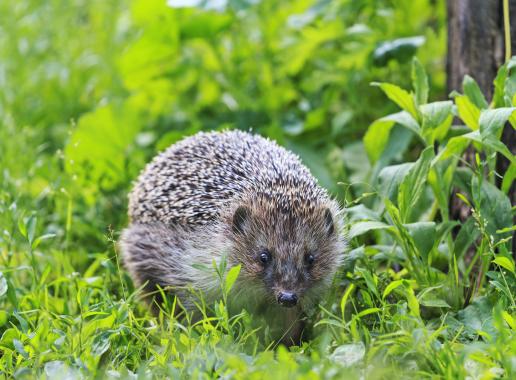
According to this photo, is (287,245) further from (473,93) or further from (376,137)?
(473,93)

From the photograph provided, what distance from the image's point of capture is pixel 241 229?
5.58 meters

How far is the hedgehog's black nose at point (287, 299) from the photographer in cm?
496

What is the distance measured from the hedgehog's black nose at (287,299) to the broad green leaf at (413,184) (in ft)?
2.91

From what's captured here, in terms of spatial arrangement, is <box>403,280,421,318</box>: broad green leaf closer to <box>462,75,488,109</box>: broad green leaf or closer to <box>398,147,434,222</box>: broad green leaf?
<box>398,147,434,222</box>: broad green leaf

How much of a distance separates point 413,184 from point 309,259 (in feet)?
2.99

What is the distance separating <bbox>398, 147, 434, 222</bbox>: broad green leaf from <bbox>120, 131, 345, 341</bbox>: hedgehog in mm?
685

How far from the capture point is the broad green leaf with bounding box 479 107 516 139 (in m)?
4.66

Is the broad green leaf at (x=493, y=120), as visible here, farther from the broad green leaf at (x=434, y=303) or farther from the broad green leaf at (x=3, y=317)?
the broad green leaf at (x=3, y=317)

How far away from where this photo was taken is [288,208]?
543cm

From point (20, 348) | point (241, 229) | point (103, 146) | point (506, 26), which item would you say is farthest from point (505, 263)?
point (103, 146)

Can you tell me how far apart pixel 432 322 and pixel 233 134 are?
2.30 m

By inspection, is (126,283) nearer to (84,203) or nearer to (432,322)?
(84,203)

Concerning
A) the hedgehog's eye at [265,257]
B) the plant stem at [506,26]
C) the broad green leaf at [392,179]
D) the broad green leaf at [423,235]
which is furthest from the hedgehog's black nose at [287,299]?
the plant stem at [506,26]

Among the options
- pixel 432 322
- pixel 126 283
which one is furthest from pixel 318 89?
pixel 432 322
